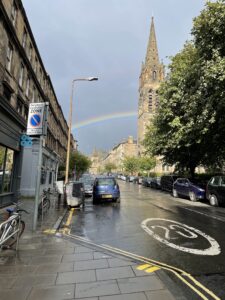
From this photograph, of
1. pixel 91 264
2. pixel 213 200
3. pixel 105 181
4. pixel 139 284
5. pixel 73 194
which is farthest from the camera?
pixel 105 181

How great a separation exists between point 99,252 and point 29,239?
2.34 m

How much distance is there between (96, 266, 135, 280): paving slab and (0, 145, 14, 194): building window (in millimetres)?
9480

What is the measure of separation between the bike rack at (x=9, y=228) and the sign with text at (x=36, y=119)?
3.27 metres

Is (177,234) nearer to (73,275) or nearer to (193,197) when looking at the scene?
(73,275)

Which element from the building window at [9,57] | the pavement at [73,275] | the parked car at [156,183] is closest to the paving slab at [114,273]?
the pavement at [73,275]

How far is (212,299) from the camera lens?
3.76m

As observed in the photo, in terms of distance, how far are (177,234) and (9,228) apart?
486 centimetres

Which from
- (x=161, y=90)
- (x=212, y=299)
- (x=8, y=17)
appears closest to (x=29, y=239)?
(x=212, y=299)

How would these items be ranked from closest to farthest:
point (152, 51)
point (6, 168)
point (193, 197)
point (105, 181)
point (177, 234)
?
point (177, 234) → point (6, 168) → point (105, 181) → point (193, 197) → point (152, 51)

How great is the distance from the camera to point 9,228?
6.12 m

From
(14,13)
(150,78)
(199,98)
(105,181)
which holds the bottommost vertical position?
(105,181)

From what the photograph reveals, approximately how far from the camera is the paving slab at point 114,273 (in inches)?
182

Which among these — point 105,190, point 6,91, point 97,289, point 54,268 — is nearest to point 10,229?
point 54,268

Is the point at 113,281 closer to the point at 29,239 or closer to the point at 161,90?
the point at 29,239
